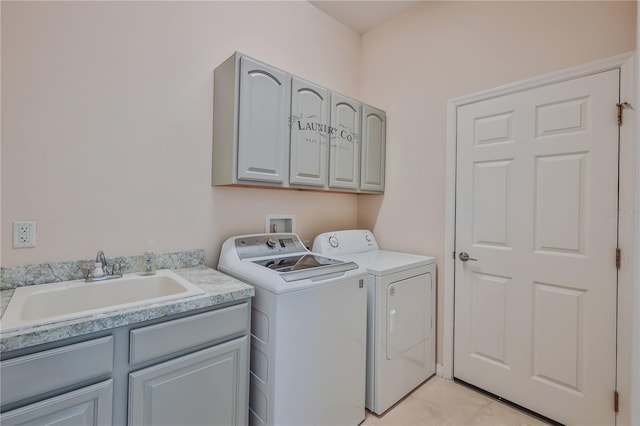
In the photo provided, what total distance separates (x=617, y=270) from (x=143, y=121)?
2733 mm

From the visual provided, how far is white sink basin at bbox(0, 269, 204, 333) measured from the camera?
1160 mm

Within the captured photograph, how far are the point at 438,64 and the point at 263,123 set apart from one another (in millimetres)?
1513

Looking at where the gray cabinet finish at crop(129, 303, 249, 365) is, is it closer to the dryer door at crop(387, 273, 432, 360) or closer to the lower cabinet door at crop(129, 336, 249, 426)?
the lower cabinet door at crop(129, 336, 249, 426)

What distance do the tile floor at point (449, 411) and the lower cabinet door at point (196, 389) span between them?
0.92 metres

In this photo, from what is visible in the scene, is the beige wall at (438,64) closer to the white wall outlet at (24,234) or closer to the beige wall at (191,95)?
the beige wall at (191,95)

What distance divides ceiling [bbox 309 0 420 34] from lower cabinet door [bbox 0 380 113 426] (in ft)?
9.44

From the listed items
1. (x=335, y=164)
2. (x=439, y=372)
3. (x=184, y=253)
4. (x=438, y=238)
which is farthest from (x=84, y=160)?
(x=439, y=372)

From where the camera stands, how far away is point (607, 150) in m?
1.67

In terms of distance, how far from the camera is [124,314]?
42.8 inches

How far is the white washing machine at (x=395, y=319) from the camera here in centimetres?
189

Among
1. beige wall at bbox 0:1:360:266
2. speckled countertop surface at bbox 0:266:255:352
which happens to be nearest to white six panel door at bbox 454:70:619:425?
beige wall at bbox 0:1:360:266

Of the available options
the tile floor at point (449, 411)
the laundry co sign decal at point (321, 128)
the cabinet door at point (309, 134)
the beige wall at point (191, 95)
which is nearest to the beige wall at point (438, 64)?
the beige wall at point (191, 95)

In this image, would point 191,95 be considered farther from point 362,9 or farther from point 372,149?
point 362,9

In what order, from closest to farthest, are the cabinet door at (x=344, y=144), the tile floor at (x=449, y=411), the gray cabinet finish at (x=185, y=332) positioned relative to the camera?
the gray cabinet finish at (x=185, y=332) → the tile floor at (x=449, y=411) → the cabinet door at (x=344, y=144)
